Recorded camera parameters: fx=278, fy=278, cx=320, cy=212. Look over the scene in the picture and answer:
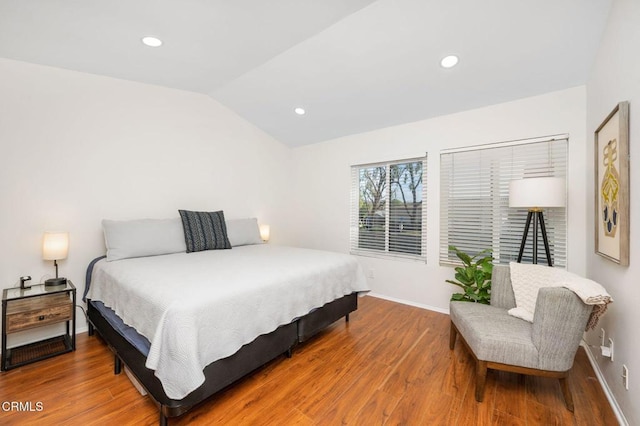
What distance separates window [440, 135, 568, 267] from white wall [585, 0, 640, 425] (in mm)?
564

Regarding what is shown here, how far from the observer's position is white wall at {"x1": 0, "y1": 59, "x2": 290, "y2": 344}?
2408mm

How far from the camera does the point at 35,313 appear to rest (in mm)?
2156

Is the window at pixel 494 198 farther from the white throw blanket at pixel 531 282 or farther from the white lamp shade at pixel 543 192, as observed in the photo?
the white throw blanket at pixel 531 282

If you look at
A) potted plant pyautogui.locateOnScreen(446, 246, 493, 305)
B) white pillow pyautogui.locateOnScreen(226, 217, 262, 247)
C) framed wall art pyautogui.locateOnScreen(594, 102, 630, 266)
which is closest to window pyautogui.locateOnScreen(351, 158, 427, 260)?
potted plant pyautogui.locateOnScreen(446, 246, 493, 305)

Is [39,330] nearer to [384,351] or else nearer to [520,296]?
[384,351]

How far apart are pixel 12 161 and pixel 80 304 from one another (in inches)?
55.6

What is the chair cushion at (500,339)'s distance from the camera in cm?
169

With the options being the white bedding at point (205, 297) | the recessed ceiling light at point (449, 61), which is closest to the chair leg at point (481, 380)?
the white bedding at point (205, 297)

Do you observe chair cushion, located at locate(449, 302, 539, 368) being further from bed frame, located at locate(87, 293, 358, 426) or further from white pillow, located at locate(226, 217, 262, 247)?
white pillow, located at locate(226, 217, 262, 247)

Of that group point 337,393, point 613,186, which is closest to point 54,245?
point 337,393

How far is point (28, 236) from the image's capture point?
2457 mm

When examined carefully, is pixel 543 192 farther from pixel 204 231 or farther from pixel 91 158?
pixel 91 158

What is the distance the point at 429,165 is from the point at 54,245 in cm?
383

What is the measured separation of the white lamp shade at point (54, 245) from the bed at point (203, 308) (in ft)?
0.91
